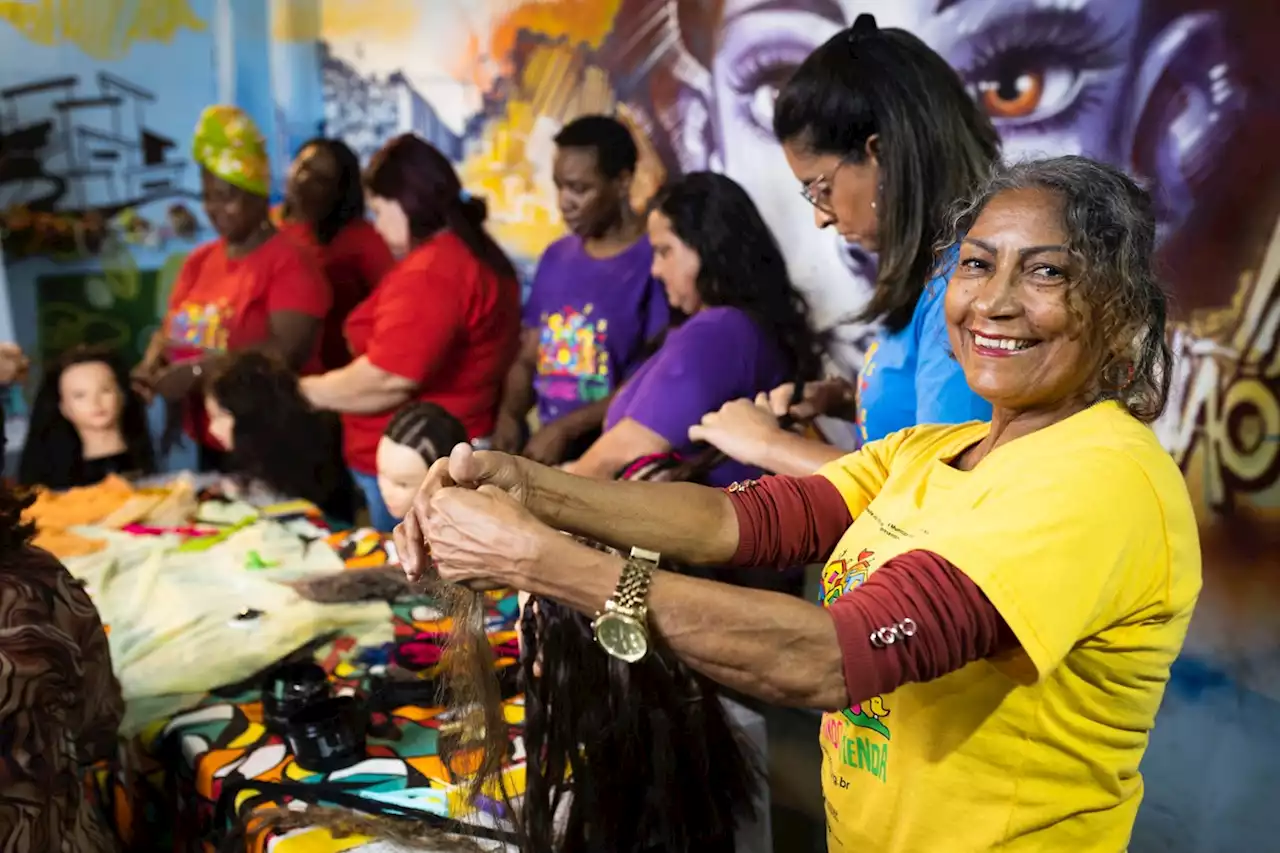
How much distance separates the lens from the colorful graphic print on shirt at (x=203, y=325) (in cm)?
352

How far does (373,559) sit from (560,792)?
1.13 metres

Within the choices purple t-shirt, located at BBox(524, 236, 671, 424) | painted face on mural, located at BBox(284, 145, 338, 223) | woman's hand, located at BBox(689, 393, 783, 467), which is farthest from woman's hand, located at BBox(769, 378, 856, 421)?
painted face on mural, located at BBox(284, 145, 338, 223)

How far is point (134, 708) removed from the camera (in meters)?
1.87

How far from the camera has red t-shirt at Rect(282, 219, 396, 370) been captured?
364 centimetres

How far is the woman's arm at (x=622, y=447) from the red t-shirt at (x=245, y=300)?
62.6 inches

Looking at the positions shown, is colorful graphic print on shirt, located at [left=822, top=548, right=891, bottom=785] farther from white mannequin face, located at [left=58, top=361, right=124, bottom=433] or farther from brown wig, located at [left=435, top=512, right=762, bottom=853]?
white mannequin face, located at [left=58, top=361, right=124, bottom=433]

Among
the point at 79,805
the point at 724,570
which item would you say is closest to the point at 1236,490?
the point at 724,570

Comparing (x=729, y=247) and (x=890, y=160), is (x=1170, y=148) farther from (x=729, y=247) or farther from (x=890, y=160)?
(x=729, y=247)

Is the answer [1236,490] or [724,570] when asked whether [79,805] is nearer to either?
[724,570]

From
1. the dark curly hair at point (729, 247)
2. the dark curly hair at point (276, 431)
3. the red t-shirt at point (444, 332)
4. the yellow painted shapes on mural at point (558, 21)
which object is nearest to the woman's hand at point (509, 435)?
the red t-shirt at point (444, 332)

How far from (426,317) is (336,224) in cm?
108

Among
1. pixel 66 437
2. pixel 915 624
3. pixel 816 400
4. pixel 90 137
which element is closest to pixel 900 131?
pixel 816 400

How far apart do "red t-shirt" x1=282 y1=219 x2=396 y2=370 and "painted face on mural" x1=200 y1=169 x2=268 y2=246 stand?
0.57 feet

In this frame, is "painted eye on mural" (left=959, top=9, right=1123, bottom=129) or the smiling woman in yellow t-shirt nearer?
the smiling woman in yellow t-shirt
